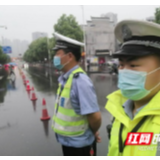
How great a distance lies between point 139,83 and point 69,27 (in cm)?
2672

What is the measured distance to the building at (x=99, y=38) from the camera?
3241 cm

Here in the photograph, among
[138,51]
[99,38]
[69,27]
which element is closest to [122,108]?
[138,51]

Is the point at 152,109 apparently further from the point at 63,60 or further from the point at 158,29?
the point at 63,60

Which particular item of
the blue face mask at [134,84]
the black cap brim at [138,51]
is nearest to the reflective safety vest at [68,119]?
the blue face mask at [134,84]

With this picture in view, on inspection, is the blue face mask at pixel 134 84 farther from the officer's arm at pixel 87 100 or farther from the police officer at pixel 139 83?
the officer's arm at pixel 87 100

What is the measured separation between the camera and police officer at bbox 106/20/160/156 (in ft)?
3.49

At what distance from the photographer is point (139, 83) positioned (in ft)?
4.02

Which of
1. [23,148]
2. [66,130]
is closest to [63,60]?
[66,130]

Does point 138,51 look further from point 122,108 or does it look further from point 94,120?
point 94,120

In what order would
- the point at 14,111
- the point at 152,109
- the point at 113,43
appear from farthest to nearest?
the point at 113,43
the point at 14,111
the point at 152,109

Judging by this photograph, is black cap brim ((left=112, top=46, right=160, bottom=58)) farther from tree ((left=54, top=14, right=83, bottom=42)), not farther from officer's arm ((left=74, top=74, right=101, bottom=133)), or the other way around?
tree ((left=54, top=14, right=83, bottom=42))

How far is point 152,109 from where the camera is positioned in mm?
1048

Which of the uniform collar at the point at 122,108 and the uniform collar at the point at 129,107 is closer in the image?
the uniform collar at the point at 122,108
